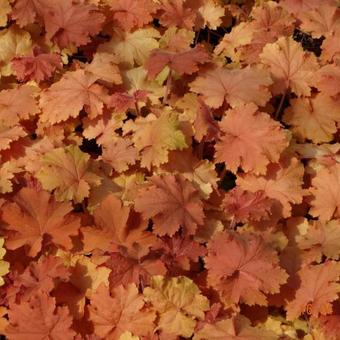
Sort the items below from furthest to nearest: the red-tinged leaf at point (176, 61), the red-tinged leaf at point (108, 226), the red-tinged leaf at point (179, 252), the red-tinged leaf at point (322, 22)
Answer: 1. the red-tinged leaf at point (322, 22)
2. the red-tinged leaf at point (176, 61)
3. the red-tinged leaf at point (108, 226)
4. the red-tinged leaf at point (179, 252)

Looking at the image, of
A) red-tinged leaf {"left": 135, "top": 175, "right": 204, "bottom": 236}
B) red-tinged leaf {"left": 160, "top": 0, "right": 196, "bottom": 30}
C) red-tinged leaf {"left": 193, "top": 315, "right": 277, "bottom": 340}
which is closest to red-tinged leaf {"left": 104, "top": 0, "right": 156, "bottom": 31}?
red-tinged leaf {"left": 160, "top": 0, "right": 196, "bottom": 30}

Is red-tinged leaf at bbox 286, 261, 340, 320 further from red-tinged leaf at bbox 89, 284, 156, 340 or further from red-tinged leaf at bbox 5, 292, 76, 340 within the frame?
red-tinged leaf at bbox 5, 292, 76, 340

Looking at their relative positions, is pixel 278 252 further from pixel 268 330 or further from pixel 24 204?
pixel 24 204

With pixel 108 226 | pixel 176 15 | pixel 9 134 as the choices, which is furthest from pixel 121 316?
pixel 176 15

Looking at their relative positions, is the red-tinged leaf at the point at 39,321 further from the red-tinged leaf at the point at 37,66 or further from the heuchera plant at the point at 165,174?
the red-tinged leaf at the point at 37,66

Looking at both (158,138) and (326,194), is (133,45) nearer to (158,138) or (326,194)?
(158,138)

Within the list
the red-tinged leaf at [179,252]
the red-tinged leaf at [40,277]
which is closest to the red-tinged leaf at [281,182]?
the red-tinged leaf at [179,252]
